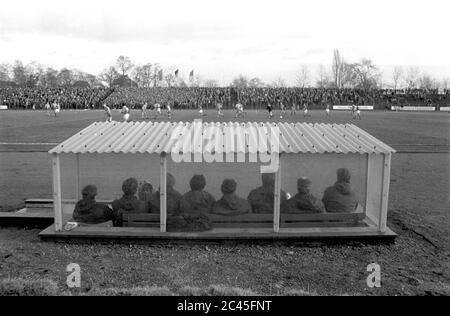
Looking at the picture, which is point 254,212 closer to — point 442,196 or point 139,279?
A: point 139,279

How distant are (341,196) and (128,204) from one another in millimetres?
4212

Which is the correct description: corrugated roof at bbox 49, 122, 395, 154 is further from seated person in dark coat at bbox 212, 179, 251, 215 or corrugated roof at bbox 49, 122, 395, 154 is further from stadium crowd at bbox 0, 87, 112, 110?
stadium crowd at bbox 0, 87, 112, 110

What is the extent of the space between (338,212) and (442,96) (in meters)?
66.3

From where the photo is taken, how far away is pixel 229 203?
8.69 meters

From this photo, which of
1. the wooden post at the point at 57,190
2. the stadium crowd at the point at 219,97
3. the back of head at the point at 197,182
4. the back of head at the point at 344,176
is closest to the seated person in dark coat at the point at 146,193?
the back of head at the point at 197,182

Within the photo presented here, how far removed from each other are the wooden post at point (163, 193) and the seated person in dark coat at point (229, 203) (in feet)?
3.25

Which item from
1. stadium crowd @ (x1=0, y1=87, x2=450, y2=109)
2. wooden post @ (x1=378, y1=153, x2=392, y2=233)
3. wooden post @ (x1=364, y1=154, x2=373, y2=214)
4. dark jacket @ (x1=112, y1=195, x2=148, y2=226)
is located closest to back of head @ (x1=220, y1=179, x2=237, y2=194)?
dark jacket @ (x1=112, y1=195, x2=148, y2=226)

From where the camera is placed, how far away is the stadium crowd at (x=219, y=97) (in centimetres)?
6109

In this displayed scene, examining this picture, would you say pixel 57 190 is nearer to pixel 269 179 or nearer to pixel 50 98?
pixel 269 179

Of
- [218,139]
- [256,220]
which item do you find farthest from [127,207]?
[256,220]

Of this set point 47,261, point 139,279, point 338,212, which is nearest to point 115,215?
point 47,261

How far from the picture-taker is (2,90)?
2677 inches

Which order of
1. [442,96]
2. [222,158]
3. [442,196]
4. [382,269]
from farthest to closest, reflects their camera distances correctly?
[442,96], [442,196], [222,158], [382,269]

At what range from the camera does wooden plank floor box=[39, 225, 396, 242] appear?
27.2 ft
